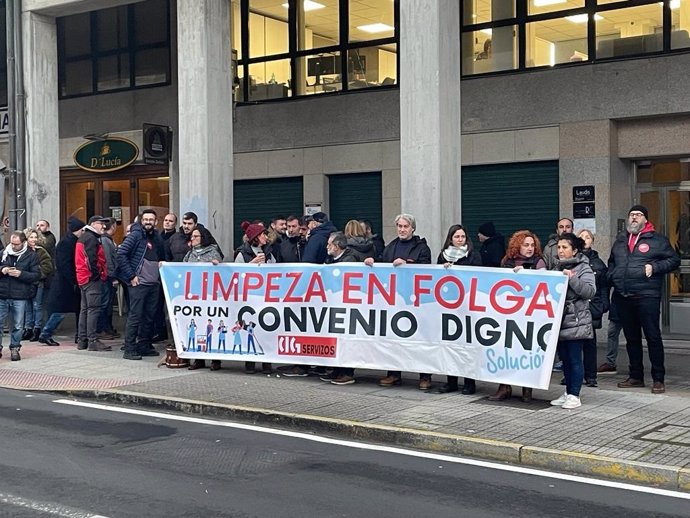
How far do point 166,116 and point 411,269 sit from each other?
10.7 m

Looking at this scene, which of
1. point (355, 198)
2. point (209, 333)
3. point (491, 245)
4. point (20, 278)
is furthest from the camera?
point (355, 198)

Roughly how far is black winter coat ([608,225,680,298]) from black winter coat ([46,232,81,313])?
838cm

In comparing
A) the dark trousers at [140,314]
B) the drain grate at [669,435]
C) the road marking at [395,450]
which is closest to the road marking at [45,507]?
the road marking at [395,450]

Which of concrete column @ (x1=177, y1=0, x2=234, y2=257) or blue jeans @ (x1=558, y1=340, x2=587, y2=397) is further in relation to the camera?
concrete column @ (x1=177, y1=0, x2=234, y2=257)

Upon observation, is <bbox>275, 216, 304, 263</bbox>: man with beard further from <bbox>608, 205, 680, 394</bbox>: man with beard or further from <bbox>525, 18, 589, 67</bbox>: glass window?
<bbox>525, 18, 589, 67</bbox>: glass window

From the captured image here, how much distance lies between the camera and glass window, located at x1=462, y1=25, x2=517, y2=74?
15.6 meters

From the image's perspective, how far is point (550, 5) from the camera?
15.3 metres

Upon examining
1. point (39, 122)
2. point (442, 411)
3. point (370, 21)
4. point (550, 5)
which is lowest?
point (442, 411)

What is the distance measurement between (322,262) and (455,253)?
2.24 meters

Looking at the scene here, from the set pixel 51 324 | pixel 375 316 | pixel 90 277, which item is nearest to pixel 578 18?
pixel 375 316

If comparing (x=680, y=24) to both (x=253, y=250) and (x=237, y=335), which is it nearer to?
(x=253, y=250)

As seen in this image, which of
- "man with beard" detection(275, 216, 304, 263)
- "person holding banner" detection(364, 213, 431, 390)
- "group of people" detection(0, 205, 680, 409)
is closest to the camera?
"group of people" detection(0, 205, 680, 409)

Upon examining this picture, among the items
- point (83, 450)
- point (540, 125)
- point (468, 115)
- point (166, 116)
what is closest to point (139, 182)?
point (166, 116)

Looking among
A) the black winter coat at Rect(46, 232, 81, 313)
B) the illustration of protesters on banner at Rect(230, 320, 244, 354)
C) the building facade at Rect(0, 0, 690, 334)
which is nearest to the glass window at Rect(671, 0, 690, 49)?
the building facade at Rect(0, 0, 690, 334)
